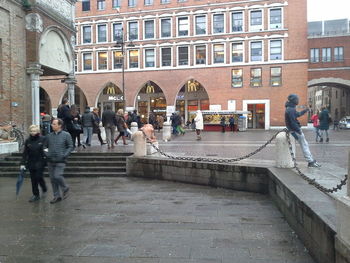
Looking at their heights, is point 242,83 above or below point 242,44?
below

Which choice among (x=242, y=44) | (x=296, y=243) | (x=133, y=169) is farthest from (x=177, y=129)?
(x=296, y=243)

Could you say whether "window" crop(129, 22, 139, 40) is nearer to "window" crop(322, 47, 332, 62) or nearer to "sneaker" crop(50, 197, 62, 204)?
"window" crop(322, 47, 332, 62)

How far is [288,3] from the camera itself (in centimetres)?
3750

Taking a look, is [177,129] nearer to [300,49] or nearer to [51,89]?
[300,49]

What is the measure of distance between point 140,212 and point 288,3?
36.6 metres

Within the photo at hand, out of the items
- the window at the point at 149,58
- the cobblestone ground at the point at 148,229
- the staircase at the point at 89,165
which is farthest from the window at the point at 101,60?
the cobblestone ground at the point at 148,229

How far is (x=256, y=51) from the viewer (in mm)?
38500

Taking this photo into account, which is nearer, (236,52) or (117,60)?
(236,52)

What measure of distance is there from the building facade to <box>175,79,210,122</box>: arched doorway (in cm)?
12

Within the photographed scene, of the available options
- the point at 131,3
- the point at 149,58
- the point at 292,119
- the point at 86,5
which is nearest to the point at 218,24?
the point at 149,58

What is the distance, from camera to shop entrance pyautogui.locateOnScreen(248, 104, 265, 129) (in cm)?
3872

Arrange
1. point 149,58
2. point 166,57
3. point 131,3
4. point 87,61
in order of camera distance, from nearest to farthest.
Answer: point 166,57 < point 149,58 < point 131,3 < point 87,61

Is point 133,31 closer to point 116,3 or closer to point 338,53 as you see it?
point 116,3

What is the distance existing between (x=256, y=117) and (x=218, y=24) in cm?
1116
